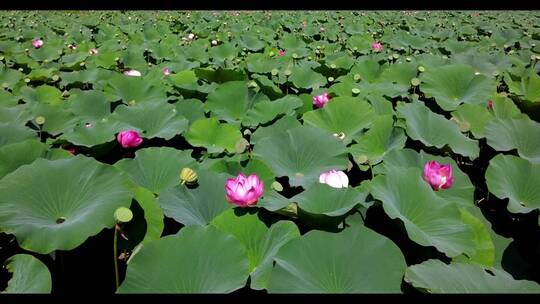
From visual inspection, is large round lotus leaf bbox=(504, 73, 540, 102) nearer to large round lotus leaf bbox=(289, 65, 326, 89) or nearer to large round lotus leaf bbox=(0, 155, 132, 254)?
large round lotus leaf bbox=(289, 65, 326, 89)

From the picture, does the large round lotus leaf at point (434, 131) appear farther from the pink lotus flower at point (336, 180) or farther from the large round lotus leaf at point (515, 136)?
the pink lotus flower at point (336, 180)

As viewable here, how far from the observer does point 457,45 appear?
154 inches

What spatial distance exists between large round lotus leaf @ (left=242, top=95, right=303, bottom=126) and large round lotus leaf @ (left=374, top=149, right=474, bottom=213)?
1.99ft

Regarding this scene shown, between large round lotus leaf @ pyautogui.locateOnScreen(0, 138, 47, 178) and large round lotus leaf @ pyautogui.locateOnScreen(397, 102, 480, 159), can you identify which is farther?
large round lotus leaf @ pyautogui.locateOnScreen(397, 102, 480, 159)

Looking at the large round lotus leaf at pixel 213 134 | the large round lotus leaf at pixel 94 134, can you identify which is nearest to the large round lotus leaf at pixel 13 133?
the large round lotus leaf at pixel 94 134

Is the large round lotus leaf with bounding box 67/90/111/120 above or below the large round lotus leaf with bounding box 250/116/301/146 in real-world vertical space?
below

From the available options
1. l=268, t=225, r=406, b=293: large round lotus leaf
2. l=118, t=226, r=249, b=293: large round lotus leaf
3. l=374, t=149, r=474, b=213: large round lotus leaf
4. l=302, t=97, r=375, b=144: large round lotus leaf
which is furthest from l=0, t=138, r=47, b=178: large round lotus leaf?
l=374, t=149, r=474, b=213: large round lotus leaf

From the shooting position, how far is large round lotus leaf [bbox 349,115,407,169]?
170cm

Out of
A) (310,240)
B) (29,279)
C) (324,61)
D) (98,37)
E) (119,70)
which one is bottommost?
(98,37)

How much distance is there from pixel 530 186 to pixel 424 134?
18.3 inches

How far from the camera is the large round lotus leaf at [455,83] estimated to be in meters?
2.33

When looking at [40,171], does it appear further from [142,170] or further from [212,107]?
[212,107]

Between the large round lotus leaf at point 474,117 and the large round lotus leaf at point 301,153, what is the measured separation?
0.75 metres

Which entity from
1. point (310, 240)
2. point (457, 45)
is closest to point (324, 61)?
point (457, 45)
